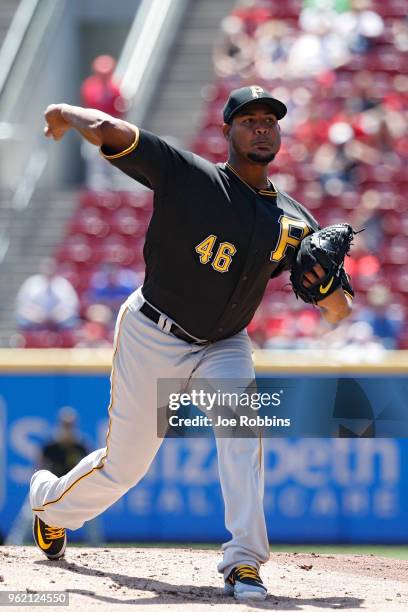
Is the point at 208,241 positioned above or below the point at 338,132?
below

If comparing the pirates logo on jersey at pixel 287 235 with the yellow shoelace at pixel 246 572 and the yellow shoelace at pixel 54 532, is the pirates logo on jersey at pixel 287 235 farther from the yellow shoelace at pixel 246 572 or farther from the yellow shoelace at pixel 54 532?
the yellow shoelace at pixel 54 532

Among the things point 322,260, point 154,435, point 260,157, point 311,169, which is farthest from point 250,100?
point 311,169

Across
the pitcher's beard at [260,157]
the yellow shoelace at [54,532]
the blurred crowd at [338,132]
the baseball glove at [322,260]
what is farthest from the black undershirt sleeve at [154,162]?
the blurred crowd at [338,132]

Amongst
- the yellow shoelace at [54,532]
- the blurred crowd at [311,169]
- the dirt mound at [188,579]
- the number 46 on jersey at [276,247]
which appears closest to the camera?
the dirt mound at [188,579]

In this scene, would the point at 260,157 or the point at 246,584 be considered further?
the point at 260,157

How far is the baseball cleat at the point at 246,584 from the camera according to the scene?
459 centimetres

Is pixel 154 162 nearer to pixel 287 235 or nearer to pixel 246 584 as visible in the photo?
pixel 287 235

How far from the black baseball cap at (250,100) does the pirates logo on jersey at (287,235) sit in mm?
415

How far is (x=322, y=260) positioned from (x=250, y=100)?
0.68m

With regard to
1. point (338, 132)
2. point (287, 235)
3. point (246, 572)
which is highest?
point (338, 132)

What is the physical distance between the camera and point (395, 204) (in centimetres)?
1087

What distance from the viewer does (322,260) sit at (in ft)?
15.4

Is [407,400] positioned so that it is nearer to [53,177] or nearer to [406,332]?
[406,332]

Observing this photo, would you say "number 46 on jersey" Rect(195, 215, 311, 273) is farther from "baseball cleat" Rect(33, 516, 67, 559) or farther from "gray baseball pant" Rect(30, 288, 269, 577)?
"baseball cleat" Rect(33, 516, 67, 559)
